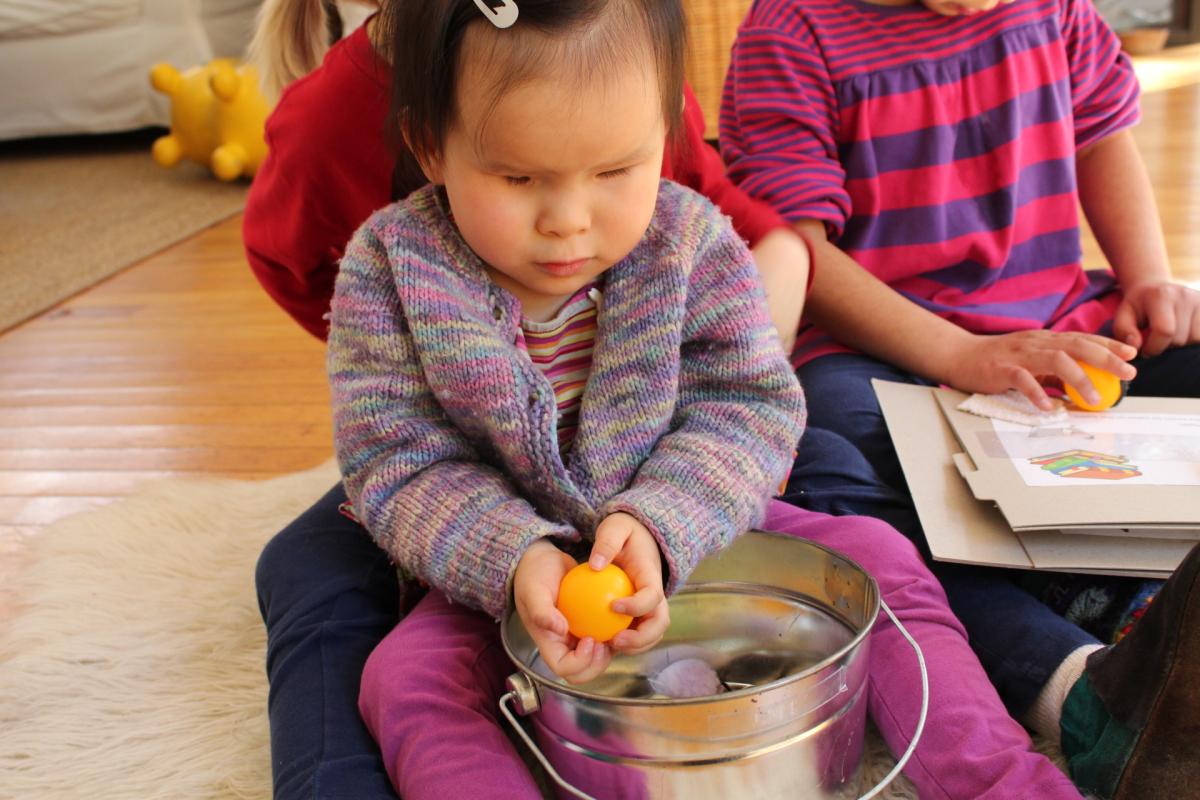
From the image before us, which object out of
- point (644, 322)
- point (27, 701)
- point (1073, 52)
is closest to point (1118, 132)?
point (1073, 52)

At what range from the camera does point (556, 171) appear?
2.37 feet

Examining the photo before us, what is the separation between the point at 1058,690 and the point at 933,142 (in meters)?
0.54

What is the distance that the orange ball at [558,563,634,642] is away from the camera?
67 cm

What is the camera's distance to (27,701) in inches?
38.8

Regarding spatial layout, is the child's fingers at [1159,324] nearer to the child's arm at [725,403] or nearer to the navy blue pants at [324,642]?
the child's arm at [725,403]

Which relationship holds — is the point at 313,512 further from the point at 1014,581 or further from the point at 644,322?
the point at 1014,581

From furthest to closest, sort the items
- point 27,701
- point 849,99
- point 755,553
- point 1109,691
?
point 849,99 < point 27,701 < point 755,553 < point 1109,691

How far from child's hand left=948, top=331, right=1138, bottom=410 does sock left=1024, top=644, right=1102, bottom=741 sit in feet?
0.80

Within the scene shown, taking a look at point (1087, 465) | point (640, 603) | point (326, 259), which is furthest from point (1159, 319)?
point (326, 259)

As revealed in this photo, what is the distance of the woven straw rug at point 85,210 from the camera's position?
2.35 m

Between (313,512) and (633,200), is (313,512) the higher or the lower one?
the lower one

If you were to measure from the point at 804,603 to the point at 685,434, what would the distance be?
0.46 ft

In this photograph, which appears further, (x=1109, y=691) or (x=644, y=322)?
(x=644, y=322)

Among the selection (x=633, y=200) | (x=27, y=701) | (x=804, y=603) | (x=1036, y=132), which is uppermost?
(x=633, y=200)
